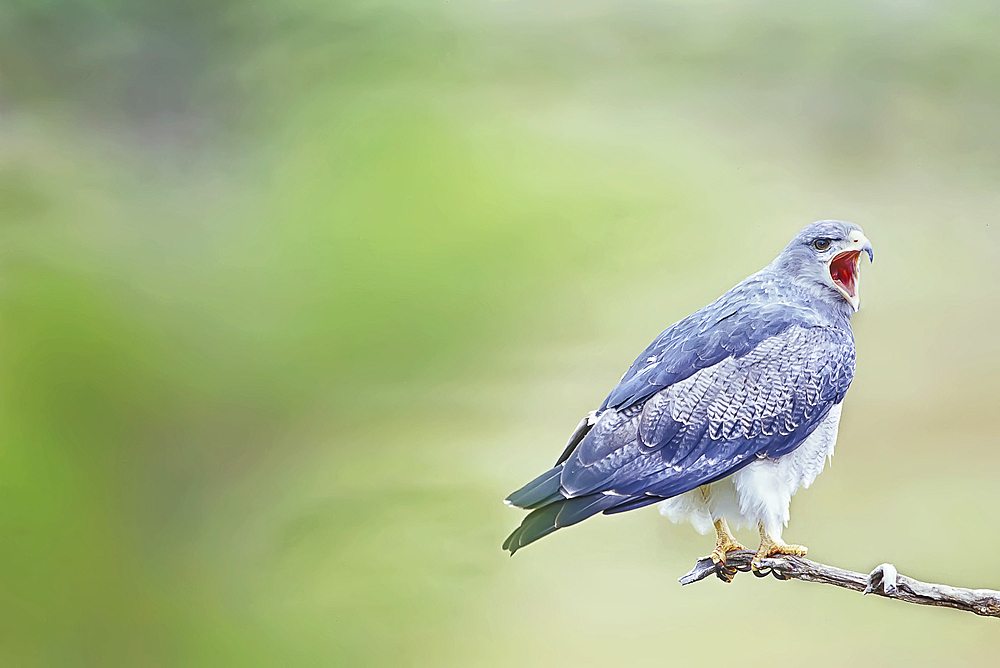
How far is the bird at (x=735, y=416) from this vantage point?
1.80 metres

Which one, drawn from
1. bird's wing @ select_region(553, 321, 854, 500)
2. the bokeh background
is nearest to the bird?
bird's wing @ select_region(553, 321, 854, 500)

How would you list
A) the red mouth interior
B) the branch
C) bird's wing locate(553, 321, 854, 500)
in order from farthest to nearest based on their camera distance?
the red mouth interior → bird's wing locate(553, 321, 854, 500) → the branch

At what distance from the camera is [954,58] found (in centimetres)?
228

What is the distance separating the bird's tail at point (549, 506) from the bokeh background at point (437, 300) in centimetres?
36

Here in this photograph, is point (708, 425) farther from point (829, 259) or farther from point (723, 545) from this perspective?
point (829, 259)

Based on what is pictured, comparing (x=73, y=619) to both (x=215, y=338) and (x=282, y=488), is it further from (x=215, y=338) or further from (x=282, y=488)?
(x=215, y=338)

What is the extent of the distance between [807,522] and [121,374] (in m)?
1.69

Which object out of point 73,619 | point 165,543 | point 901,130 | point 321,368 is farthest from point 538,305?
point 73,619

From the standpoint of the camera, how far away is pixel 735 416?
5.91 feet

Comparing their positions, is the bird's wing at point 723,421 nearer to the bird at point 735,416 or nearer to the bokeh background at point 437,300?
the bird at point 735,416

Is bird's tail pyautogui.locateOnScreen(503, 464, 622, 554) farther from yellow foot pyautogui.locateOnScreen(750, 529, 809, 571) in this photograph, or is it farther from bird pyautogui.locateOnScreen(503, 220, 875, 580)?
yellow foot pyautogui.locateOnScreen(750, 529, 809, 571)

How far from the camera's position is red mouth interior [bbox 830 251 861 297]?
1905 millimetres

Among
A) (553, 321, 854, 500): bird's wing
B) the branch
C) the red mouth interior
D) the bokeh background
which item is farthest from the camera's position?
the bokeh background

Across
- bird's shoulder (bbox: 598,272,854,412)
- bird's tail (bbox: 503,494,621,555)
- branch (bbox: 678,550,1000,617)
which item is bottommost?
branch (bbox: 678,550,1000,617)
